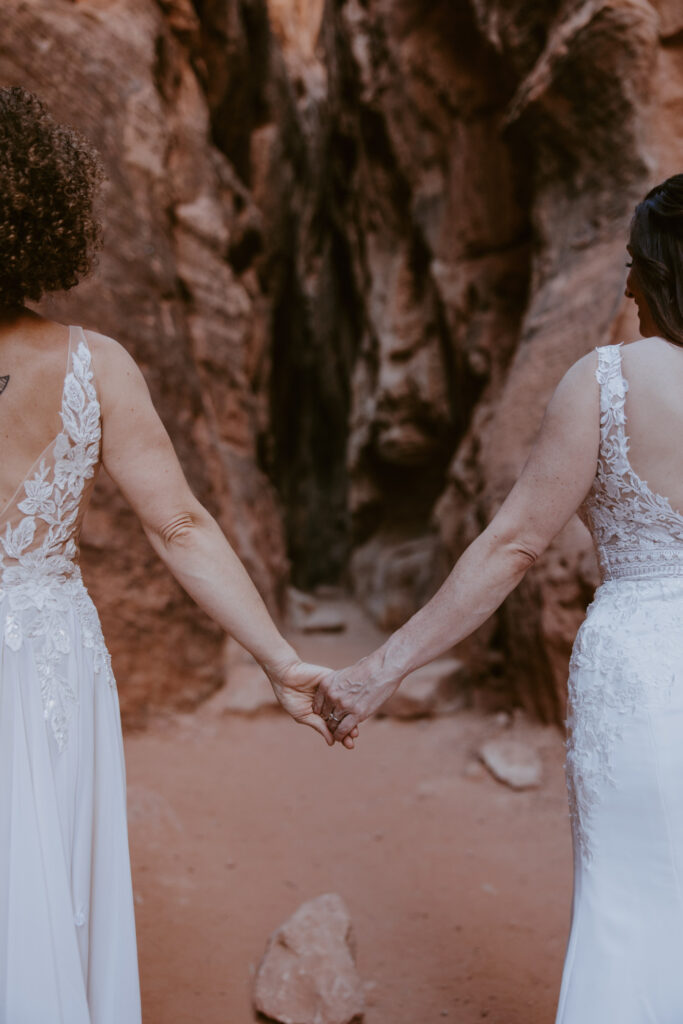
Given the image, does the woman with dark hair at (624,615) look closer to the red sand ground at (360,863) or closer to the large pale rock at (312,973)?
the large pale rock at (312,973)

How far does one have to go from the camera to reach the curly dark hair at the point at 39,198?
167 centimetres

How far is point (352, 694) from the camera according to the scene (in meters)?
2.38

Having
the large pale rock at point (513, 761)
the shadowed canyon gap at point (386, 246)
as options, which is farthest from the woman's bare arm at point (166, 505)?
the shadowed canyon gap at point (386, 246)

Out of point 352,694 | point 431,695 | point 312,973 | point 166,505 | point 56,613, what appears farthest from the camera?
point 431,695


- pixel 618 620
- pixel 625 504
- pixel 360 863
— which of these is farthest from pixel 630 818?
pixel 360 863

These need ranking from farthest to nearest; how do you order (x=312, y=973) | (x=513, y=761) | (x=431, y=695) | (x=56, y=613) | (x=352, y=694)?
(x=431, y=695) < (x=513, y=761) < (x=312, y=973) < (x=352, y=694) < (x=56, y=613)

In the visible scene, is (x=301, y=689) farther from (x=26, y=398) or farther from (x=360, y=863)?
(x=360, y=863)

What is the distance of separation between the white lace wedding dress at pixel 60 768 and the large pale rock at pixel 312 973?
1288mm

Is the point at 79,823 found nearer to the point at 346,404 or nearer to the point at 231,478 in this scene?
the point at 231,478

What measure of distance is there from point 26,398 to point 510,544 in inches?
45.4

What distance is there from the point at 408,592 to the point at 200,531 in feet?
32.4

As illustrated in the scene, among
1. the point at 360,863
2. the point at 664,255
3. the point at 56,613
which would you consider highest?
the point at 664,255

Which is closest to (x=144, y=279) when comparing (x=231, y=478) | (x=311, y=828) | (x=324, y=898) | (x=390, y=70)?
(x=231, y=478)

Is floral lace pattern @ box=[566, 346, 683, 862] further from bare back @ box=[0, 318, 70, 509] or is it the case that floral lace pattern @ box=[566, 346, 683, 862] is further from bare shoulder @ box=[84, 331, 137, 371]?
bare back @ box=[0, 318, 70, 509]
